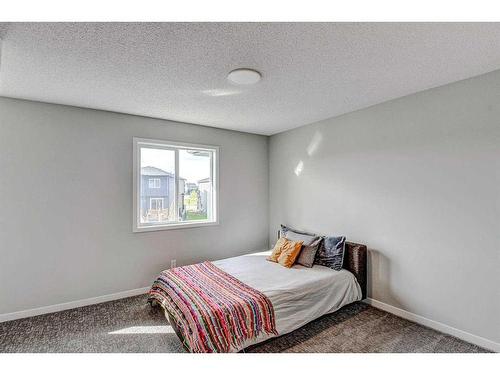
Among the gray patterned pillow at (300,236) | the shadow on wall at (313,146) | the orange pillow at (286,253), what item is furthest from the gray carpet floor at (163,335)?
the shadow on wall at (313,146)

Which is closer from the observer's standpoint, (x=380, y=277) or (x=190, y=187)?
(x=380, y=277)

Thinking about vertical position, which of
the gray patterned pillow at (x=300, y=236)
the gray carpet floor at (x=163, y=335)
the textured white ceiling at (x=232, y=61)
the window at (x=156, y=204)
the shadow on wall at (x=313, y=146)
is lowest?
the gray carpet floor at (x=163, y=335)

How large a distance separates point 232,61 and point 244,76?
0.73 ft

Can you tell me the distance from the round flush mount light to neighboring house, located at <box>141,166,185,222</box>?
194 centimetres

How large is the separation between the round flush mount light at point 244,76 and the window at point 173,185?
5.68 ft

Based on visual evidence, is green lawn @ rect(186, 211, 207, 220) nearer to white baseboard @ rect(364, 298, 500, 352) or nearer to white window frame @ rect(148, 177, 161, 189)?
white window frame @ rect(148, 177, 161, 189)

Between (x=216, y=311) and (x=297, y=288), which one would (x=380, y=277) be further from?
(x=216, y=311)

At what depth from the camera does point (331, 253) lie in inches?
123

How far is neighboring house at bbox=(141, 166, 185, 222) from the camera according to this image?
140 inches

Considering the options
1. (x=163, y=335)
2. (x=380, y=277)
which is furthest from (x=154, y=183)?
(x=380, y=277)

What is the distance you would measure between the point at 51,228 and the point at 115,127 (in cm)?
138

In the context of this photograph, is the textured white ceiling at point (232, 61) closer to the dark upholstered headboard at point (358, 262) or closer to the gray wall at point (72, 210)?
the gray wall at point (72, 210)

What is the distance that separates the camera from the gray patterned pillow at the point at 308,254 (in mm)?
3119
